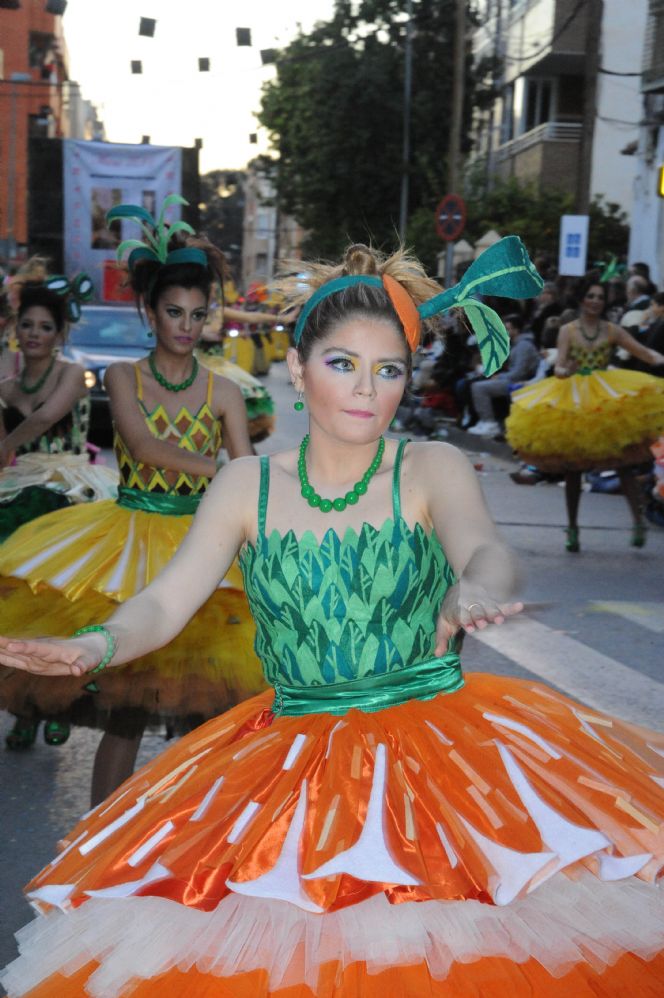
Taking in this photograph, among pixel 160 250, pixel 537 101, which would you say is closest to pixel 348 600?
pixel 160 250

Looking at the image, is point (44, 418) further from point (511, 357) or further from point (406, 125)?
point (406, 125)

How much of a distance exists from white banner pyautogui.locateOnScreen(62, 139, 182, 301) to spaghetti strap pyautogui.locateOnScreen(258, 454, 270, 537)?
17.6 metres

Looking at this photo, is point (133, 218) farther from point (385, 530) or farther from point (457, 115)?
point (457, 115)

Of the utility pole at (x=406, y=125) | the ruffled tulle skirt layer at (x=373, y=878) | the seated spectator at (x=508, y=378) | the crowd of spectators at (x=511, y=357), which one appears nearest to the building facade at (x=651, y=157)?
the crowd of spectators at (x=511, y=357)

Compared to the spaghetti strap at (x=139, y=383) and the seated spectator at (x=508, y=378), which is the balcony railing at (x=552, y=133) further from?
the spaghetti strap at (x=139, y=383)

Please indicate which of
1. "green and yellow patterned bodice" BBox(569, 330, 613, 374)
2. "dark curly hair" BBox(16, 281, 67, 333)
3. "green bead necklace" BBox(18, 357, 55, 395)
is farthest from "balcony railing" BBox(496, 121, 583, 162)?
"green bead necklace" BBox(18, 357, 55, 395)

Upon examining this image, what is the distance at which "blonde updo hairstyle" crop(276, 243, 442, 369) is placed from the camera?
3.13 metres

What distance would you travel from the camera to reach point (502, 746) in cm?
269

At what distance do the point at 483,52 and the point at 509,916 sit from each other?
151ft

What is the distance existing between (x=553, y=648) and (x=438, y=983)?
19.2ft

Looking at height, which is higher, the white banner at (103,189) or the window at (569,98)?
the window at (569,98)

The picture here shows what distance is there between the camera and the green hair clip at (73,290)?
7602mm

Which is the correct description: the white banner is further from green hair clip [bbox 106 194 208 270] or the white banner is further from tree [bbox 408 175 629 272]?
green hair clip [bbox 106 194 208 270]

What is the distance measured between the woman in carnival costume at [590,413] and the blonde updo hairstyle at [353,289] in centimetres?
797
